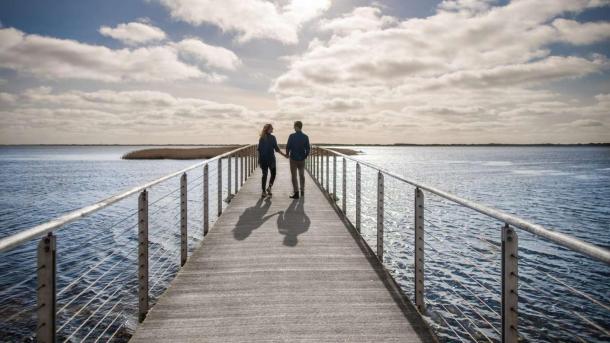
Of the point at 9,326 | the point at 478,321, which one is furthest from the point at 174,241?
the point at 478,321

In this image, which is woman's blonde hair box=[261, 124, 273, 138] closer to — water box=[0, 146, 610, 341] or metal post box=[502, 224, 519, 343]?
water box=[0, 146, 610, 341]

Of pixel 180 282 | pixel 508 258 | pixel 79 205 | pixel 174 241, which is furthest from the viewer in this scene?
pixel 79 205

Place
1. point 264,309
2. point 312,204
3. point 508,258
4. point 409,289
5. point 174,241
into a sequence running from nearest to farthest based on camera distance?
point 508,258
point 264,309
point 409,289
point 312,204
point 174,241

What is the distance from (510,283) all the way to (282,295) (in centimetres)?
200

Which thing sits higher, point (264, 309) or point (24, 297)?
point (264, 309)

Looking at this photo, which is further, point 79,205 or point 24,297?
point 79,205

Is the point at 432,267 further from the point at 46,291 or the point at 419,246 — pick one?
the point at 46,291

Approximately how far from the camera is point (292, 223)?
21.6 feet

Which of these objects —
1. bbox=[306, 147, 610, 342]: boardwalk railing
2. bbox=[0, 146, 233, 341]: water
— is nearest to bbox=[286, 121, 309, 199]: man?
bbox=[306, 147, 610, 342]: boardwalk railing

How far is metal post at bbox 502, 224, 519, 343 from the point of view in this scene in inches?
84.7

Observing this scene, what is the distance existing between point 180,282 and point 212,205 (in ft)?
39.6

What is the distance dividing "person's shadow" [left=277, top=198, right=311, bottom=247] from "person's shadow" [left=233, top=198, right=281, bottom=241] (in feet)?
1.03

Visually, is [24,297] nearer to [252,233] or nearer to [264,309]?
[252,233]

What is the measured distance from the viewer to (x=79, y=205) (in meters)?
17.0
